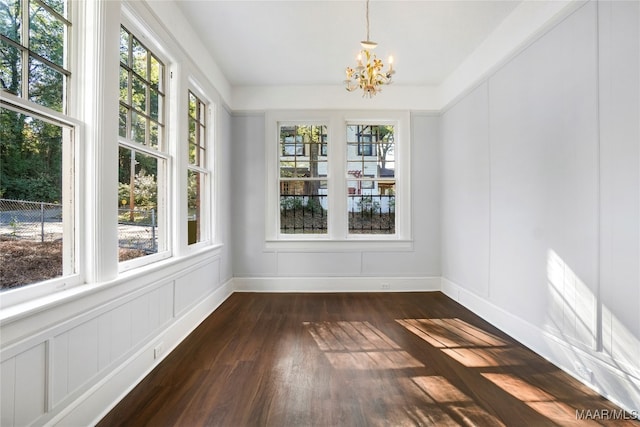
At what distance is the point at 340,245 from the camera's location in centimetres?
466

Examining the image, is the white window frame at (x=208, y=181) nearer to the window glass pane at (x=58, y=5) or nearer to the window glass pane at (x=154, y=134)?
the window glass pane at (x=154, y=134)

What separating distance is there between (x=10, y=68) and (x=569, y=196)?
3.54 m

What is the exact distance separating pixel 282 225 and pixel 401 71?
9.20 feet

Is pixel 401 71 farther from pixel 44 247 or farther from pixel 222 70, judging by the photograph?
pixel 44 247

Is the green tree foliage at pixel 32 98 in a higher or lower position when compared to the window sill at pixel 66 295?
higher

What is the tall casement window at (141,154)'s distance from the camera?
2238 millimetres

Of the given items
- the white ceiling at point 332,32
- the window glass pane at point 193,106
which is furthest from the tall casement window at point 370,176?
the window glass pane at point 193,106

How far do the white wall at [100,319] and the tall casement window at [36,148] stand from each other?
0.11 m

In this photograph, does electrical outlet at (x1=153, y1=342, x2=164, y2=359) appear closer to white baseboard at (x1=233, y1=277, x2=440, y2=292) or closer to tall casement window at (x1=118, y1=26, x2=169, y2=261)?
tall casement window at (x1=118, y1=26, x2=169, y2=261)

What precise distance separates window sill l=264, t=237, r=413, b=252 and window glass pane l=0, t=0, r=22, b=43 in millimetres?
3502

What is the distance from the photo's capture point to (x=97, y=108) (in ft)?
6.02

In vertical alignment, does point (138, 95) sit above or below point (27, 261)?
above

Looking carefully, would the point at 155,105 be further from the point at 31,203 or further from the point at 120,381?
the point at 120,381

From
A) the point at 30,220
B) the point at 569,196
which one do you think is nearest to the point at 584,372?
the point at 569,196
